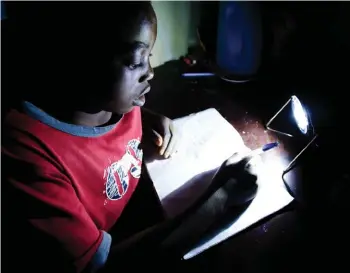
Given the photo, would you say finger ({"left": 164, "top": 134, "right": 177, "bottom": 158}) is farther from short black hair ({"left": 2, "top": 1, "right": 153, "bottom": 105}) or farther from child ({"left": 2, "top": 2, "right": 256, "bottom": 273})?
short black hair ({"left": 2, "top": 1, "right": 153, "bottom": 105})

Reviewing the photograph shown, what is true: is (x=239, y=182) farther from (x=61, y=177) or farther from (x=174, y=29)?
(x=174, y=29)

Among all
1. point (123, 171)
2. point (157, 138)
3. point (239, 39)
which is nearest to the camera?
point (123, 171)

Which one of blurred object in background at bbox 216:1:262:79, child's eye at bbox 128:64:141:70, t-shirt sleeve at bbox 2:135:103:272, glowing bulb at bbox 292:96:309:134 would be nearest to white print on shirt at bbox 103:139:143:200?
t-shirt sleeve at bbox 2:135:103:272

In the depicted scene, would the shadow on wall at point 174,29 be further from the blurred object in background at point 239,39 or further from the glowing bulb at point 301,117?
the glowing bulb at point 301,117

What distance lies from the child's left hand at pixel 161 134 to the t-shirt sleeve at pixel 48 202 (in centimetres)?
30

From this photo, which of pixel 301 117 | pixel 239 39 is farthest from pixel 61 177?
pixel 239 39

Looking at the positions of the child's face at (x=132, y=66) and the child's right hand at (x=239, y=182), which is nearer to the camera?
the child's face at (x=132, y=66)

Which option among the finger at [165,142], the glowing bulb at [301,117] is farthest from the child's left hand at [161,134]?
the glowing bulb at [301,117]

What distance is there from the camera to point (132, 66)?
0.58 metres

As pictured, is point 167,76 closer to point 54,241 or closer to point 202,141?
point 202,141

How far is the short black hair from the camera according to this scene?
515 millimetres

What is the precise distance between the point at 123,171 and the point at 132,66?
0.27m

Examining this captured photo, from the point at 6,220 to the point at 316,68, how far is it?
988 millimetres

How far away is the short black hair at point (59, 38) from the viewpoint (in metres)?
0.51
